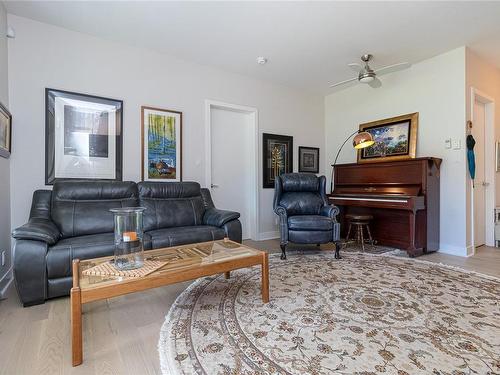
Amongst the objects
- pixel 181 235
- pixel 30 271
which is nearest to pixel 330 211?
pixel 181 235

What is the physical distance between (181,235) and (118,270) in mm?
1044

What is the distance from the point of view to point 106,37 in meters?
3.13

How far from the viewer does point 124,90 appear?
331 centimetres

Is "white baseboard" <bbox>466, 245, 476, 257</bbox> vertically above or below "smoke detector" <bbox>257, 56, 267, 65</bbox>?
below

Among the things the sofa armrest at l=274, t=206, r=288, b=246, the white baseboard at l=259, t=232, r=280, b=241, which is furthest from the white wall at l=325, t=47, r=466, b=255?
the white baseboard at l=259, t=232, r=280, b=241

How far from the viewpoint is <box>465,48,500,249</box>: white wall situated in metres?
3.43

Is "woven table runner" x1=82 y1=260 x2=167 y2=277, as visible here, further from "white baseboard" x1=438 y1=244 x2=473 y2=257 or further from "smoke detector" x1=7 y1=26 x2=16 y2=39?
"white baseboard" x1=438 y1=244 x2=473 y2=257

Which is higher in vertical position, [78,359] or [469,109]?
[469,109]

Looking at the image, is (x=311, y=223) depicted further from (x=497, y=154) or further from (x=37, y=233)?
(x=497, y=154)

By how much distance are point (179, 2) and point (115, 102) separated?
54.0 inches

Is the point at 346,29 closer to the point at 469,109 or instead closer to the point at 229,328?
the point at 469,109

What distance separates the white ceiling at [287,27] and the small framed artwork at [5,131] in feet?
3.43

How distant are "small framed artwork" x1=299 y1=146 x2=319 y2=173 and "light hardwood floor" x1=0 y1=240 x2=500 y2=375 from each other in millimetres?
3232

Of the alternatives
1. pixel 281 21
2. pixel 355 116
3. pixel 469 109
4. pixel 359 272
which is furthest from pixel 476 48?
pixel 359 272
